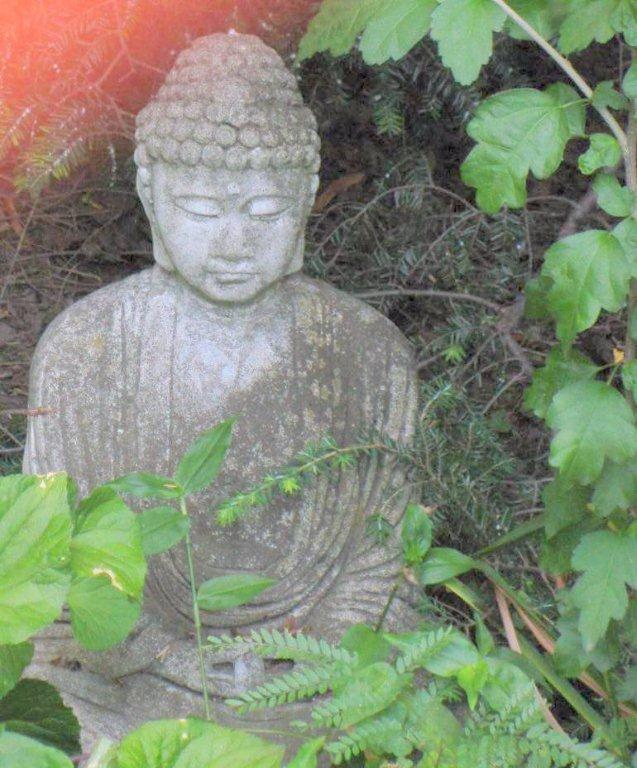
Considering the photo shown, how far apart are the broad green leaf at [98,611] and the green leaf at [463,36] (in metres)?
0.88

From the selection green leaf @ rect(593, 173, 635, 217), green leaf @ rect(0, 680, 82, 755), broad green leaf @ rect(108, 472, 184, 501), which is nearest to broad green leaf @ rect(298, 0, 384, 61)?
green leaf @ rect(593, 173, 635, 217)

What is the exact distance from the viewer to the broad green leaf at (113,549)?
153 centimetres

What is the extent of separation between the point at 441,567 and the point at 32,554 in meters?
1.15

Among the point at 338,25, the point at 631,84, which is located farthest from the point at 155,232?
the point at 631,84

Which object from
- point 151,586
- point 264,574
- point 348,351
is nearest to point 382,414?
point 348,351

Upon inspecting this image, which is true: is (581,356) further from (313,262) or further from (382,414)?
(313,262)

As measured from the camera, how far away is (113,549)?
5.04ft

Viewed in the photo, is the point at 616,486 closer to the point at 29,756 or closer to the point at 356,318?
the point at 356,318

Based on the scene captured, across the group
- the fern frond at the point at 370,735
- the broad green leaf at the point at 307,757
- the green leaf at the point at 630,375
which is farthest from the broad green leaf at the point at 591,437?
the broad green leaf at the point at 307,757

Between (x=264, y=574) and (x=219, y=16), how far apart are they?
150 centimetres

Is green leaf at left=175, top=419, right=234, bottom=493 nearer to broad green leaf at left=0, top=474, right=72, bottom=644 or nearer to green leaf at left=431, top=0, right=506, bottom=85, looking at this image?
broad green leaf at left=0, top=474, right=72, bottom=644

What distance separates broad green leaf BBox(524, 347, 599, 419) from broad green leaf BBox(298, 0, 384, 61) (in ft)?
2.00

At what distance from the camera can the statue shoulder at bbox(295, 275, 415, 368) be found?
2.78m

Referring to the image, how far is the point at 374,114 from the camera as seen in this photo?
3572mm
